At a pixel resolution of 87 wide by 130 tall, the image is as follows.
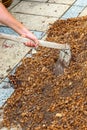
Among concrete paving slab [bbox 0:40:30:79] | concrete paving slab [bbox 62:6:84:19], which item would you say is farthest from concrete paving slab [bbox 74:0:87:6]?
concrete paving slab [bbox 0:40:30:79]

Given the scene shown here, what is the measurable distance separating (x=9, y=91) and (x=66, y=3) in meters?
2.89

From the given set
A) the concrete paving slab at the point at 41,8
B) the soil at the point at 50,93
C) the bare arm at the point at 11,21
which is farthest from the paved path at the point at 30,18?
the bare arm at the point at 11,21

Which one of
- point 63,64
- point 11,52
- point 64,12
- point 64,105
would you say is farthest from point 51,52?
point 64,12

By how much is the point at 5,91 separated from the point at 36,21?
210 cm

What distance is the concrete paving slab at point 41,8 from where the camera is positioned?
6.26 meters

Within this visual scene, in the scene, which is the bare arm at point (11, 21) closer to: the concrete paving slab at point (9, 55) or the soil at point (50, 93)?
the soil at point (50, 93)

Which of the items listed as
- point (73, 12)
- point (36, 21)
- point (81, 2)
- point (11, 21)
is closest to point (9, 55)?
point (36, 21)

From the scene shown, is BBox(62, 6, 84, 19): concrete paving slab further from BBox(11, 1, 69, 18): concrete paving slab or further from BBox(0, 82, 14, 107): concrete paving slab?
BBox(0, 82, 14, 107): concrete paving slab

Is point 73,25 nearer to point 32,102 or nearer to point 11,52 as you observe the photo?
point 11,52

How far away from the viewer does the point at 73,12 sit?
611 centimetres

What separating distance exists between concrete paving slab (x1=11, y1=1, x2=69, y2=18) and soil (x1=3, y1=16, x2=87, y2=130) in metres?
1.58

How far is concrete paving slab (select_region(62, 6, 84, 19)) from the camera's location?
19.6 feet

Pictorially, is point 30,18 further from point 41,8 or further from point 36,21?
point 41,8

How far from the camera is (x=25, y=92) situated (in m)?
4.05
